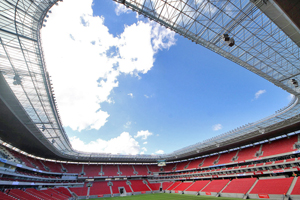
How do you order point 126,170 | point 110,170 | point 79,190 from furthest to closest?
point 126,170 < point 110,170 < point 79,190

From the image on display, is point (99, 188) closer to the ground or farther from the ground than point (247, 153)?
closer to the ground

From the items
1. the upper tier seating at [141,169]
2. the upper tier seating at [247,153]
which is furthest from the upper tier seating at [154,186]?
the upper tier seating at [247,153]

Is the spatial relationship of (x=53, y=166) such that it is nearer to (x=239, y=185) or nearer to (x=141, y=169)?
(x=141, y=169)

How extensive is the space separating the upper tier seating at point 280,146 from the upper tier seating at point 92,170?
167ft

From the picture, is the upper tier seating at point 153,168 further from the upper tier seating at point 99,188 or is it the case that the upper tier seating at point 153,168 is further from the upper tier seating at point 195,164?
the upper tier seating at point 99,188

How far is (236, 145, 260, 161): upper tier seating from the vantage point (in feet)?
115

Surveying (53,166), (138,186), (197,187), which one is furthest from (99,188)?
(197,187)

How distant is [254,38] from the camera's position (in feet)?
49.6

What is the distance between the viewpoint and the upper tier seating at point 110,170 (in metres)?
52.5

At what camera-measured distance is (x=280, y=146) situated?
3081 cm

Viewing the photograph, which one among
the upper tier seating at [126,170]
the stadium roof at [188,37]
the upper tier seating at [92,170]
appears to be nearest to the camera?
the stadium roof at [188,37]

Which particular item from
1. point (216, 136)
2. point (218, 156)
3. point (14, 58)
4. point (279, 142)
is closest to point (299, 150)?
point (279, 142)

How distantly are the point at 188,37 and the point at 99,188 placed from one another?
50.9 metres

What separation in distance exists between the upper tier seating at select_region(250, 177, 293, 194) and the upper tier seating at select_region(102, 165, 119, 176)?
4319 cm
